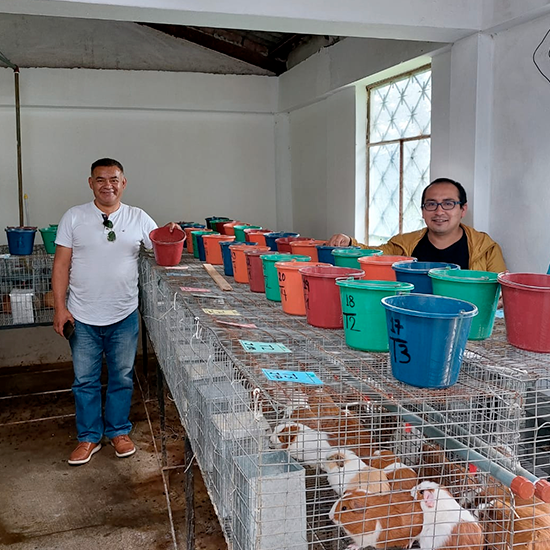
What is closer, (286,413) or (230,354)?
(286,413)

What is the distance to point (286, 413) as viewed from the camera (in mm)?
903

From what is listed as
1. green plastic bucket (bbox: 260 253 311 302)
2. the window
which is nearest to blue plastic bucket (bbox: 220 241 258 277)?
green plastic bucket (bbox: 260 253 311 302)

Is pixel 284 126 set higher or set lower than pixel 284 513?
higher

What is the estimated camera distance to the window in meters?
3.40

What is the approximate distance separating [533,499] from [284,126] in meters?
4.57

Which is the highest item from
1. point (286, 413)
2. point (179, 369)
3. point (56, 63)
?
point (56, 63)

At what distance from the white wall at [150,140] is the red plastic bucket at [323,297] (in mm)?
3872

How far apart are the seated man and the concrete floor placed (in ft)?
4.70

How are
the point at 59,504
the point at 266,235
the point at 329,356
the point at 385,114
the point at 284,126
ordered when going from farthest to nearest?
1. the point at 284,126
2. the point at 385,114
3. the point at 59,504
4. the point at 266,235
5. the point at 329,356

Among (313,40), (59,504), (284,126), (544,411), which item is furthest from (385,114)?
(59,504)

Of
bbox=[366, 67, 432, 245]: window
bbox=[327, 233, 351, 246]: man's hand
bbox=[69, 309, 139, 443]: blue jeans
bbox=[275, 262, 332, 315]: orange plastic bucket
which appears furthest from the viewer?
bbox=[366, 67, 432, 245]: window

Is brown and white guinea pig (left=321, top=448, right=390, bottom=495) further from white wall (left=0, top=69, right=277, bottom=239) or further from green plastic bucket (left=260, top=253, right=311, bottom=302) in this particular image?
white wall (left=0, top=69, right=277, bottom=239)

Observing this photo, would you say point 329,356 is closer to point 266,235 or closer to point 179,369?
point 179,369

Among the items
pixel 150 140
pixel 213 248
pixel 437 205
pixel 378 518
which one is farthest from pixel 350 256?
pixel 150 140
